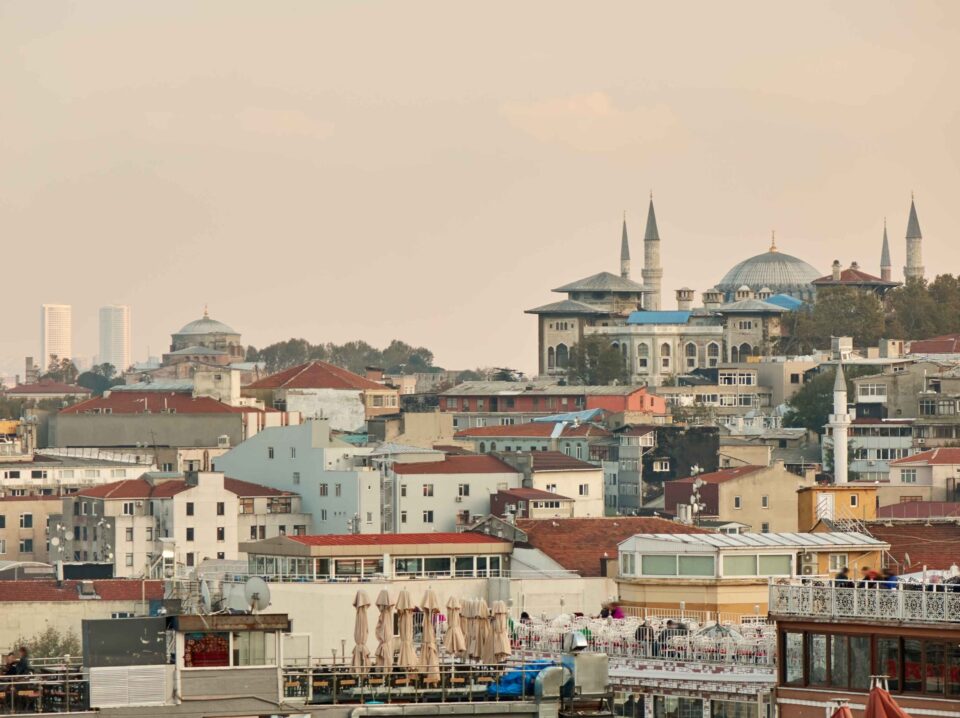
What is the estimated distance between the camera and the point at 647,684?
31484 millimetres

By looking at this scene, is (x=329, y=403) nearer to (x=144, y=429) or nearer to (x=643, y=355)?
(x=144, y=429)

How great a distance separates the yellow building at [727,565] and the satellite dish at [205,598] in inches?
538

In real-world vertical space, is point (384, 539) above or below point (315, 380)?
below

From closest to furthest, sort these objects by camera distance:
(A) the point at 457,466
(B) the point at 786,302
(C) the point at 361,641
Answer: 1. (C) the point at 361,641
2. (A) the point at 457,466
3. (B) the point at 786,302

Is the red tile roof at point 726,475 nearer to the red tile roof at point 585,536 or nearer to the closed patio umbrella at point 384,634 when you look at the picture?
the red tile roof at point 585,536

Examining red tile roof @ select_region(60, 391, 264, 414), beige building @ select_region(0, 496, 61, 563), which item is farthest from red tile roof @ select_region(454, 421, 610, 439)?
beige building @ select_region(0, 496, 61, 563)

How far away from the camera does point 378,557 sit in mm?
61312

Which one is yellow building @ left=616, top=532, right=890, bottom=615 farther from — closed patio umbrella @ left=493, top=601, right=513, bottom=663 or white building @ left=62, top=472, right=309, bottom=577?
white building @ left=62, top=472, right=309, bottom=577

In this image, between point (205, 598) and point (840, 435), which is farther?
point (840, 435)

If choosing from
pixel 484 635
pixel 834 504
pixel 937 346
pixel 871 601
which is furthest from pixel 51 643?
pixel 937 346

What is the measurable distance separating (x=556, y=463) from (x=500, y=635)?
81.5 m

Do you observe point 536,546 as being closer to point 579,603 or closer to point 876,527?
point 579,603

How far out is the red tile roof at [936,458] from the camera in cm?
11656

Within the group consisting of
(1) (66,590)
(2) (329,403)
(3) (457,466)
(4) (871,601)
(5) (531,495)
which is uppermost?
(2) (329,403)
